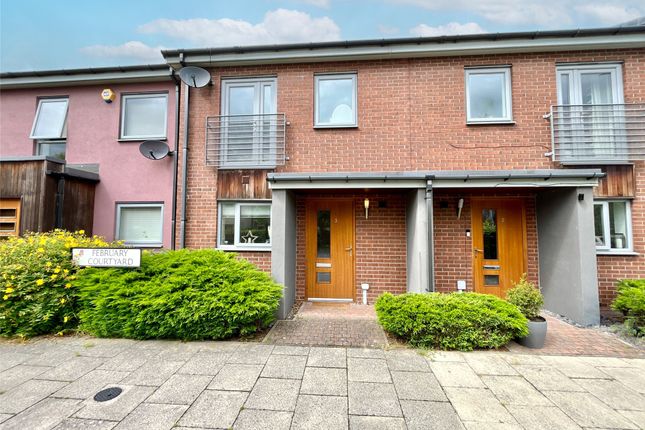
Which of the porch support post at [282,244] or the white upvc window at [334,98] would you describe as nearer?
the porch support post at [282,244]

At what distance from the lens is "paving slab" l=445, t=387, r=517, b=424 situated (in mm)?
2467

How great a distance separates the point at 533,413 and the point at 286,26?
14.3 m

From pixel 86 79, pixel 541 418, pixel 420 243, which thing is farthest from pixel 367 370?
pixel 86 79

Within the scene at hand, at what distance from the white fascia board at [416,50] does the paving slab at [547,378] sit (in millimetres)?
5918

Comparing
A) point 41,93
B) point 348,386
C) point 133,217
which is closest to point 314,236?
point 348,386

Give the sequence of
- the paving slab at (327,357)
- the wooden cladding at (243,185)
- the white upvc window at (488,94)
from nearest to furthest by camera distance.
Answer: the paving slab at (327,357) → the white upvc window at (488,94) → the wooden cladding at (243,185)

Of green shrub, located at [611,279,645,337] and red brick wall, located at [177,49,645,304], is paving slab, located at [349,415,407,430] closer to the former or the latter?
red brick wall, located at [177,49,645,304]

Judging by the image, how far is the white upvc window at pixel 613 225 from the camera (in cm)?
549

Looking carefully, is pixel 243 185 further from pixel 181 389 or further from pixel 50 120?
pixel 50 120

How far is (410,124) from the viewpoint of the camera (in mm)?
6051

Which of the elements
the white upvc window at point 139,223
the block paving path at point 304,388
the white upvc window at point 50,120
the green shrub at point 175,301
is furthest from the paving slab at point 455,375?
the white upvc window at point 50,120

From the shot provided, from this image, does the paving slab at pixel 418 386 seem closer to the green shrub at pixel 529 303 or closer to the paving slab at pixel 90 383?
the green shrub at pixel 529 303

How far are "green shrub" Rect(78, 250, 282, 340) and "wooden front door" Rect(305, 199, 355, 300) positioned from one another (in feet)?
6.44

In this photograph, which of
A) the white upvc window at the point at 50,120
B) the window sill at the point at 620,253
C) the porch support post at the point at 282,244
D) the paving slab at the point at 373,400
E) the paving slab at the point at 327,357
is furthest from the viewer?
the white upvc window at the point at 50,120
